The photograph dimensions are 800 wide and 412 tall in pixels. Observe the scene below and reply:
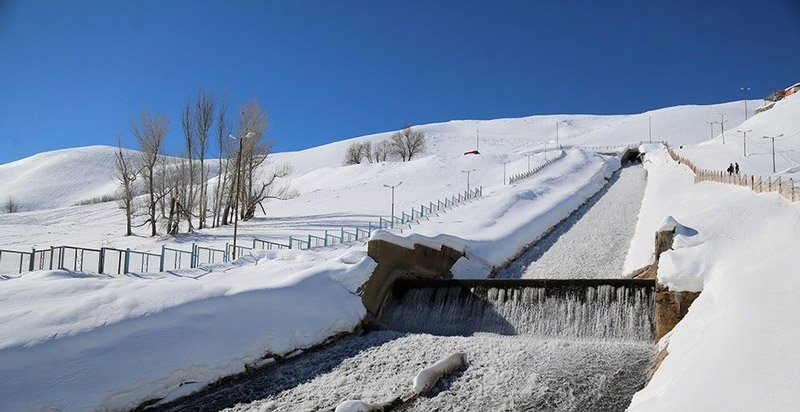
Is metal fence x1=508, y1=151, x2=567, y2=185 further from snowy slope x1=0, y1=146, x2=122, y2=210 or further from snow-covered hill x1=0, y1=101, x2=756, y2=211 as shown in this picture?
snowy slope x1=0, y1=146, x2=122, y2=210

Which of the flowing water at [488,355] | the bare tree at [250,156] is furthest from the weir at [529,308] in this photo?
the bare tree at [250,156]

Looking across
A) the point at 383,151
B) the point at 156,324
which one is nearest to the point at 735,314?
the point at 156,324

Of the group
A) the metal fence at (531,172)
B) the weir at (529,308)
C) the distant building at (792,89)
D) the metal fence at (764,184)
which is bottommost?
the weir at (529,308)

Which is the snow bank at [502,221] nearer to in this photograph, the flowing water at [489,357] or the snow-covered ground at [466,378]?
the flowing water at [489,357]

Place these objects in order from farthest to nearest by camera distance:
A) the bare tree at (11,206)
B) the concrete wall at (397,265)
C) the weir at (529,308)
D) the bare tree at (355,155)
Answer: the bare tree at (355,155) → the bare tree at (11,206) → the concrete wall at (397,265) → the weir at (529,308)

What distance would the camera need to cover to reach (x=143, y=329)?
39.6 ft

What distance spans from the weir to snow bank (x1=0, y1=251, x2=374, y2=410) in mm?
2112

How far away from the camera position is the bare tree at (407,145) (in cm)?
11888

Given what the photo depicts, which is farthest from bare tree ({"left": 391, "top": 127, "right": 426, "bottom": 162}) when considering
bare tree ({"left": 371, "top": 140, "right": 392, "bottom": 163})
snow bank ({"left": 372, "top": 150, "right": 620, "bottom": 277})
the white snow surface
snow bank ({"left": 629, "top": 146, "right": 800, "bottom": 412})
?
snow bank ({"left": 629, "top": 146, "right": 800, "bottom": 412})

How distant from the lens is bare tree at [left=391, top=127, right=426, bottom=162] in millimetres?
118875

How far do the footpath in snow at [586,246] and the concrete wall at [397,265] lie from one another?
121 inches

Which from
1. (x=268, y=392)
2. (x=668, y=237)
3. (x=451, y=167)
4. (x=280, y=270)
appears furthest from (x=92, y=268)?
(x=451, y=167)

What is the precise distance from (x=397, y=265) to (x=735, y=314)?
12173 millimetres

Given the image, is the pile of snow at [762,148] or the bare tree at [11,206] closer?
the pile of snow at [762,148]
